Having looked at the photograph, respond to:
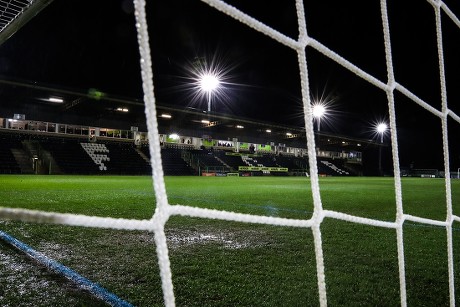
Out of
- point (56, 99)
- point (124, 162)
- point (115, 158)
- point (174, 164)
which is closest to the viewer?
point (56, 99)

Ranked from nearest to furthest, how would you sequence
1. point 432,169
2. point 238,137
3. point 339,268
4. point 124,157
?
point 339,268, point 124,157, point 238,137, point 432,169

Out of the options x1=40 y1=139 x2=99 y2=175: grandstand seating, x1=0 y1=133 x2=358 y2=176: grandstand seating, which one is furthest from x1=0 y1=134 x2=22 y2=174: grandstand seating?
x1=40 y1=139 x2=99 y2=175: grandstand seating

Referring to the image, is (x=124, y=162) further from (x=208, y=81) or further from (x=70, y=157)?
(x=208, y=81)

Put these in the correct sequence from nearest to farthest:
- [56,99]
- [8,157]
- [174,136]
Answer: [8,157]
[56,99]
[174,136]

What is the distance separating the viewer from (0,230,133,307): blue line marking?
1.46m

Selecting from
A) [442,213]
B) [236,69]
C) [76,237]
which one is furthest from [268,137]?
[76,237]

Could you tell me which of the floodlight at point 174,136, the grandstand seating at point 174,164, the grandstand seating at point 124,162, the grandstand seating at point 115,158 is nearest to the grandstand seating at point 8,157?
the grandstand seating at point 115,158

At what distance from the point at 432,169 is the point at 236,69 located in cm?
2738

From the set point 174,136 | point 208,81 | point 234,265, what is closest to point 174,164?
point 174,136

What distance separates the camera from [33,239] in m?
2.61

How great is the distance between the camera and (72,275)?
1776 millimetres

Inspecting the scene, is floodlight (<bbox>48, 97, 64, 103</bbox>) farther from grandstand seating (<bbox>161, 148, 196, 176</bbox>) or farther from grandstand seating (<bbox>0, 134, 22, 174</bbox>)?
grandstand seating (<bbox>161, 148, 196, 176</bbox>)

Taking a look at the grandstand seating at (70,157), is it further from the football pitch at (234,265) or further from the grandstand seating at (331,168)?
the grandstand seating at (331,168)

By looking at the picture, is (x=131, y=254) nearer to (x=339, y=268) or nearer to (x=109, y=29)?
(x=339, y=268)
